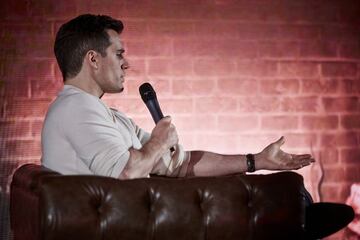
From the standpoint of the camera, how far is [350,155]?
3.87 m

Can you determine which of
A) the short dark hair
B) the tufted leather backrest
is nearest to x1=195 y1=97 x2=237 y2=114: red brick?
the short dark hair

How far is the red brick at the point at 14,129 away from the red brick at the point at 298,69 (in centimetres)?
143

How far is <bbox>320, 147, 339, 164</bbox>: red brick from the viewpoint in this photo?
12.6 ft

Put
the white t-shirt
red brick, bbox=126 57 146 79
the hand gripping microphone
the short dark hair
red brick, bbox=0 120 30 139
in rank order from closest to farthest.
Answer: the white t-shirt < the hand gripping microphone < the short dark hair < red brick, bbox=0 120 30 139 < red brick, bbox=126 57 146 79

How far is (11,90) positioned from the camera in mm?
3486

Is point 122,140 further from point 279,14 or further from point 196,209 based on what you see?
point 279,14

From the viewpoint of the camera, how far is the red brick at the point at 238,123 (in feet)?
12.1

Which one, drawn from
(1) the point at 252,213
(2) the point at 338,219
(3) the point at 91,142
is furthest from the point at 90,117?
(2) the point at 338,219

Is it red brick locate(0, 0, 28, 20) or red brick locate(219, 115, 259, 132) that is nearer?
red brick locate(0, 0, 28, 20)

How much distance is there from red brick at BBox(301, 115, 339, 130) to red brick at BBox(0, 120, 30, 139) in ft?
5.01

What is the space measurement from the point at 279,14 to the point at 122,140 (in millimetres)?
1806

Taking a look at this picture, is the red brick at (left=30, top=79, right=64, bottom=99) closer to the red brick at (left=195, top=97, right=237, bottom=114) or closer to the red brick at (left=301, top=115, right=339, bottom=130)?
the red brick at (left=195, top=97, right=237, bottom=114)

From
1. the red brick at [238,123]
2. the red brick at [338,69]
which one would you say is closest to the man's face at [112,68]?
the red brick at [238,123]

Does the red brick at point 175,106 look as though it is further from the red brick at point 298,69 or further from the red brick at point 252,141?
the red brick at point 298,69
